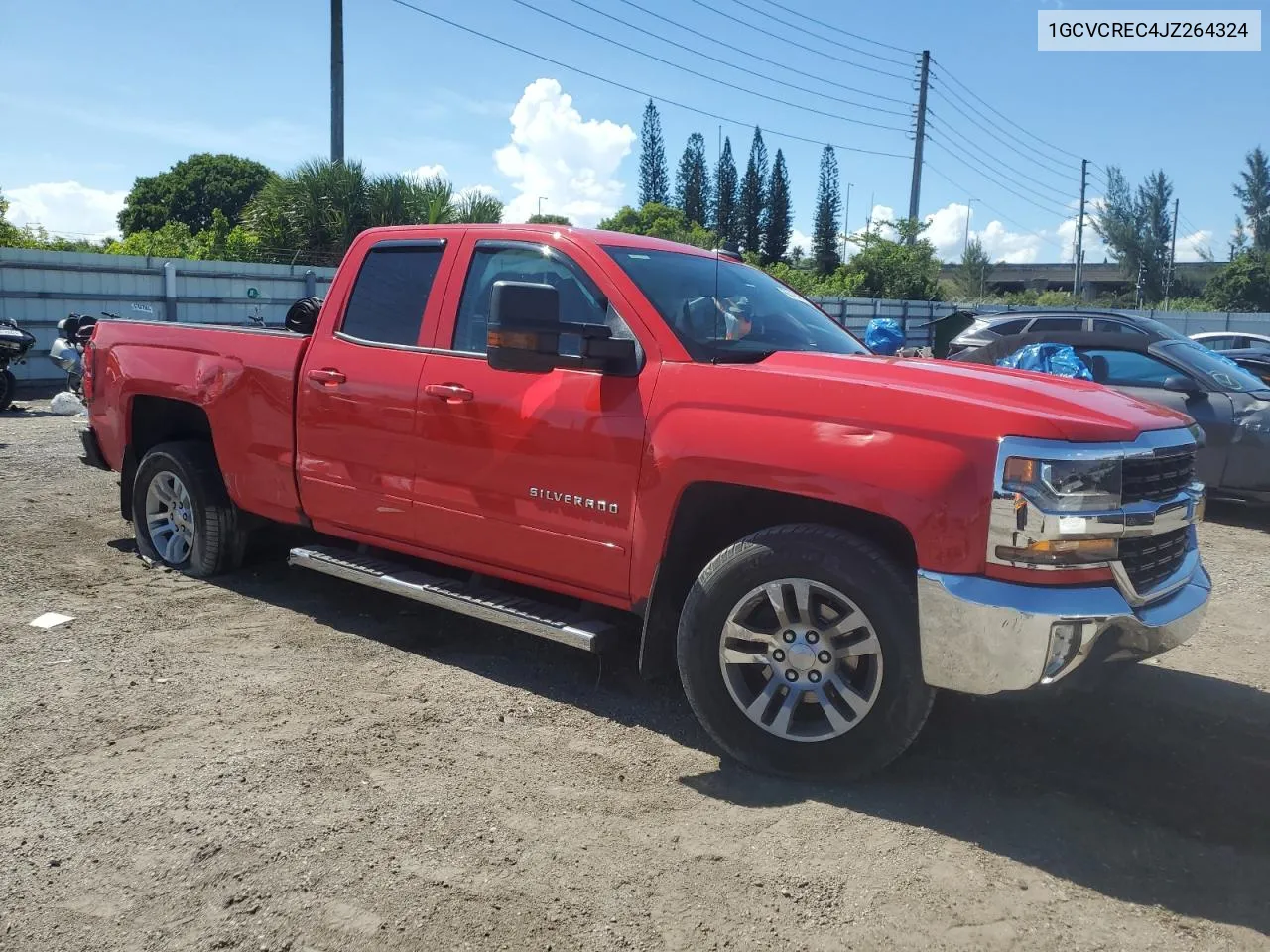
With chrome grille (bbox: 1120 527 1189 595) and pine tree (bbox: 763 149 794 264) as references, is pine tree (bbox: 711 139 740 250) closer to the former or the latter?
pine tree (bbox: 763 149 794 264)

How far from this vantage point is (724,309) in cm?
428

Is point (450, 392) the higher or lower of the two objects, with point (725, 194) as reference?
lower

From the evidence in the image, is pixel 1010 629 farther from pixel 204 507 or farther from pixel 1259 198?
pixel 1259 198

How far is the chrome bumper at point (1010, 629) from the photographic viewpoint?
3068mm

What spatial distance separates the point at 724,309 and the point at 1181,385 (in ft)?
20.0

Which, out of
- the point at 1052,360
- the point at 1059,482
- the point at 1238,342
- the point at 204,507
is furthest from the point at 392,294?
the point at 1238,342

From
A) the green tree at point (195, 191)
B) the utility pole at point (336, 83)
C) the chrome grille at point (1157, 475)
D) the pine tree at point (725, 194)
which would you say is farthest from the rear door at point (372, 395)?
the pine tree at point (725, 194)

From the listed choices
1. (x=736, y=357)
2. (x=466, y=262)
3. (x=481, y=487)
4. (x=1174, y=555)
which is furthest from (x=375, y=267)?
(x=1174, y=555)

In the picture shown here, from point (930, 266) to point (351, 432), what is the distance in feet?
161

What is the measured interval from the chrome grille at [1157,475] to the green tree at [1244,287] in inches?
2551

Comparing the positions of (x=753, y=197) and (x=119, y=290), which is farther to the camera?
(x=753, y=197)

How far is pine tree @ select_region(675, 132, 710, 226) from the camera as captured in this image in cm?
8144

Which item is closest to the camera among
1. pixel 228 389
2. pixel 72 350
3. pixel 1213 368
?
pixel 228 389

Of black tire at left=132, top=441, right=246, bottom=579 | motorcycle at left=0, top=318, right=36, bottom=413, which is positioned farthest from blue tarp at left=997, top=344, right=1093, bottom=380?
motorcycle at left=0, top=318, right=36, bottom=413
